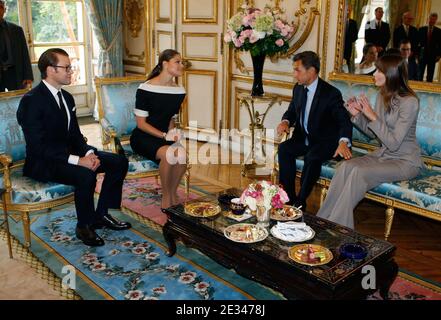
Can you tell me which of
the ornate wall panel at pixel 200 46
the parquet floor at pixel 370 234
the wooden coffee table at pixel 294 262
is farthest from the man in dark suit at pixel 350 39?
the wooden coffee table at pixel 294 262

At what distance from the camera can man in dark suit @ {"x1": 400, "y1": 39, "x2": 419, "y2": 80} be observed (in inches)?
150

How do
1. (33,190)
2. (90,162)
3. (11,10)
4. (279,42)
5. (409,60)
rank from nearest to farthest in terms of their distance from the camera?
(33,190) < (90,162) < (409,60) < (279,42) < (11,10)

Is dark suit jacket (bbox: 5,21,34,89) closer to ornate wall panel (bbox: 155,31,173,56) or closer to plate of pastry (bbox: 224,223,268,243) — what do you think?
ornate wall panel (bbox: 155,31,173,56)

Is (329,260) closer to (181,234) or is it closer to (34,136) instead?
(181,234)

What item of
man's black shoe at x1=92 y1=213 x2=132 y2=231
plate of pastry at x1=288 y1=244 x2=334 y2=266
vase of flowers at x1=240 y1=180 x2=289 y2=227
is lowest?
man's black shoe at x1=92 y1=213 x2=132 y2=231

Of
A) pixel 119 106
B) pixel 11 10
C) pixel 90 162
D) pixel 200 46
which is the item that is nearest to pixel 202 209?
pixel 90 162

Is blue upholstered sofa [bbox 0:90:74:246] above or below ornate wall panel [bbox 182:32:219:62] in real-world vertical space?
below

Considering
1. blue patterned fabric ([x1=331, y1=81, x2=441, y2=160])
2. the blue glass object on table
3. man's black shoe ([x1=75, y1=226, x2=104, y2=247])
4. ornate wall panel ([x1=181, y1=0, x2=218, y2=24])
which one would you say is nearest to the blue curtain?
ornate wall panel ([x1=181, y1=0, x2=218, y2=24])

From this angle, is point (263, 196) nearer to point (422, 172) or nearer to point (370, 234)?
point (370, 234)

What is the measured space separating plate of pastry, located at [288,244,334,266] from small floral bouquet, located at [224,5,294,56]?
2417mm


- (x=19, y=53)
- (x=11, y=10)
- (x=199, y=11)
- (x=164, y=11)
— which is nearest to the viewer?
(x=19, y=53)

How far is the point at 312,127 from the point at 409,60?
101 cm

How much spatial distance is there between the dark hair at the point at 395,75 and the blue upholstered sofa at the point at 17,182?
2292 millimetres

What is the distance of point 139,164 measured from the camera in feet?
12.1
